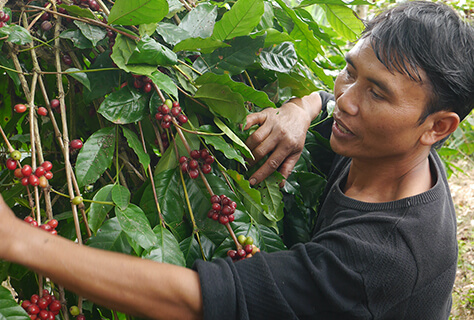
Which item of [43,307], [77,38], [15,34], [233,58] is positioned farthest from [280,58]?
[43,307]

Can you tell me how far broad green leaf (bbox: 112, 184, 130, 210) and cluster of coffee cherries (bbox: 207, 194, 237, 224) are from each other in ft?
0.55

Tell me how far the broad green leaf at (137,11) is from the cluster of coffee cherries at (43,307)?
1.65ft

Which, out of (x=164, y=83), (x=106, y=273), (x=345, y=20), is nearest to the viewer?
(x=106, y=273)

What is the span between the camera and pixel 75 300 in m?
0.85

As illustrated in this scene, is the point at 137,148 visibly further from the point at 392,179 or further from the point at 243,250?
the point at 392,179

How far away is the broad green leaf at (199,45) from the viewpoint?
33.3 inches

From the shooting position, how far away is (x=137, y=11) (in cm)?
79

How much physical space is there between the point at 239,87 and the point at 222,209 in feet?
0.81

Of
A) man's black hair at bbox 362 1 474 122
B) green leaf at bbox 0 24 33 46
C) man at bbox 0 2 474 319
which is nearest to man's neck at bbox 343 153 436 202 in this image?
man at bbox 0 2 474 319

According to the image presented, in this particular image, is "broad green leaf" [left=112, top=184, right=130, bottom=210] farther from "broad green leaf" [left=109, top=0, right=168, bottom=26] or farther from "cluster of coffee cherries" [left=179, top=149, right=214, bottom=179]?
"broad green leaf" [left=109, top=0, right=168, bottom=26]

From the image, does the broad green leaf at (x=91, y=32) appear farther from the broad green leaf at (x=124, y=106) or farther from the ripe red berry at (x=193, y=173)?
the ripe red berry at (x=193, y=173)

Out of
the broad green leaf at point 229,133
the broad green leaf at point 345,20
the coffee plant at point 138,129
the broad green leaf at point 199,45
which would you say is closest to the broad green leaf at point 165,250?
the coffee plant at point 138,129

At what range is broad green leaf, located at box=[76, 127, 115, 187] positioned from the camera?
796mm

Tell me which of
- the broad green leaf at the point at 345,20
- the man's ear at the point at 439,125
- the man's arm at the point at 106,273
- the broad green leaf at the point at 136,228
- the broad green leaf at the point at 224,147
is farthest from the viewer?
the broad green leaf at the point at 345,20
